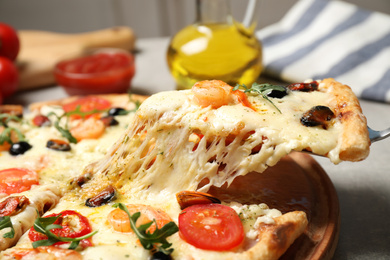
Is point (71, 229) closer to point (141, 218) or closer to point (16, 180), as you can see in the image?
point (141, 218)

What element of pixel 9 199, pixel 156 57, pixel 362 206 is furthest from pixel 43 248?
pixel 156 57

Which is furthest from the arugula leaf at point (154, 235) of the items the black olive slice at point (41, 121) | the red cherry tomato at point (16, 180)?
the black olive slice at point (41, 121)

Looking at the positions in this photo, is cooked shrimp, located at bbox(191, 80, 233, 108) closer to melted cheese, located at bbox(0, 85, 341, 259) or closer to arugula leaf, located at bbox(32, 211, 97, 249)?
melted cheese, located at bbox(0, 85, 341, 259)

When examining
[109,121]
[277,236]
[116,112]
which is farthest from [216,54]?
[277,236]

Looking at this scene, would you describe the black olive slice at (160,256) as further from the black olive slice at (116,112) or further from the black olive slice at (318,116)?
the black olive slice at (116,112)

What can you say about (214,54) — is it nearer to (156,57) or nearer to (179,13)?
(156,57)
